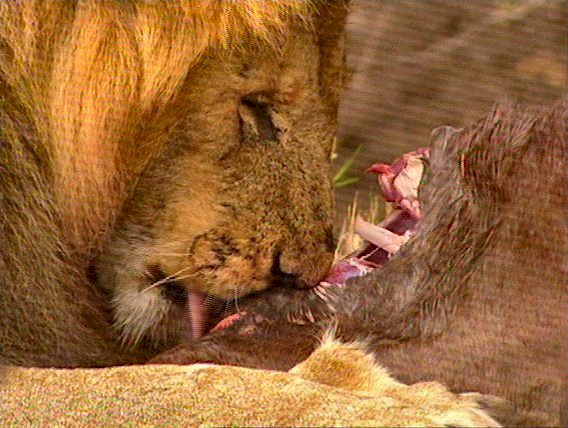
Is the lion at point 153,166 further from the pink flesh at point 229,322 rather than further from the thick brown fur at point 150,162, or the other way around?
the pink flesh at point 229,322

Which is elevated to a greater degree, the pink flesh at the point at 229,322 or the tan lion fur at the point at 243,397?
the tan lion fur at the point at 243,397

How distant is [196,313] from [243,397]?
641 millimetres

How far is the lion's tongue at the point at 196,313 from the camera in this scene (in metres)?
2.01

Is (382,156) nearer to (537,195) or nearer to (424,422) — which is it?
(537,195)

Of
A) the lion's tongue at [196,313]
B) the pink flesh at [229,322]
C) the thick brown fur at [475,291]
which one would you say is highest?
the thick brown fur at [475,291]

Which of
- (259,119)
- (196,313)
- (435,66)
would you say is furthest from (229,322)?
(435,66)

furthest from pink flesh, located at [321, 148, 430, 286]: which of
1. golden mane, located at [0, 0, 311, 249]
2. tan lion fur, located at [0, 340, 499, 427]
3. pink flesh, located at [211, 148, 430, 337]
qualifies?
tan lion fur, located at [0, 340, 499, 427]

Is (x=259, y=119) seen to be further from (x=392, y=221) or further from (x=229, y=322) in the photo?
(x=229, y=322)

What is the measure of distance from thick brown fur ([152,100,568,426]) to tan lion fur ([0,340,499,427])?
0.06 metres

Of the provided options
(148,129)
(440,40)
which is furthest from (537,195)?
(440,40)

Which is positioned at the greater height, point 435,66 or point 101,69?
point 101,69

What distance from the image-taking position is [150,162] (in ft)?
6.52

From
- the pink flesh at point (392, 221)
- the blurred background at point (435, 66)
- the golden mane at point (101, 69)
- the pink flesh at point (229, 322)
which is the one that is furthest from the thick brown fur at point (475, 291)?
the blurred background at point (435, 66)

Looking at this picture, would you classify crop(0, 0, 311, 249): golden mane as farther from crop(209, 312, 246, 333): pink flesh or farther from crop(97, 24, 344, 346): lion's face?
crop(209, 312, 246, 333): pink flesh
